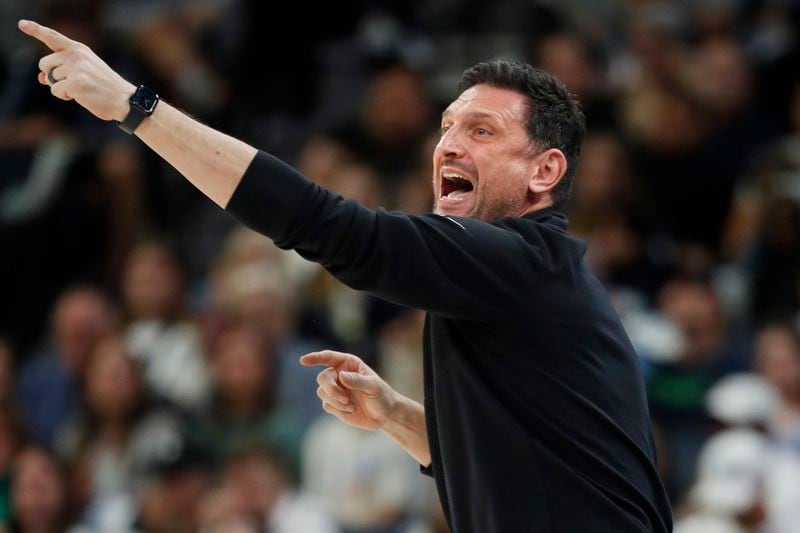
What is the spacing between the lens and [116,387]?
8.05m

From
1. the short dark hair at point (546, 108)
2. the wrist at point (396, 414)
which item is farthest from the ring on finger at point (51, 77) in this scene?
the wrist at point (396, 414)

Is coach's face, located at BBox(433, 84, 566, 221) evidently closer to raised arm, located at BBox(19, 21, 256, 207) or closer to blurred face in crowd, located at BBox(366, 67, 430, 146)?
raised arm, located at BBox(19, 21, 256, 207)

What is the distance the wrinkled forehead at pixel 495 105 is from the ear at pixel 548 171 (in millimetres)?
124

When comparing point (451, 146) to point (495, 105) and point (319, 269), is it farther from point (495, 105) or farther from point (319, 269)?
point (319, 269)

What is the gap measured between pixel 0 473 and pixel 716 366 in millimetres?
4167

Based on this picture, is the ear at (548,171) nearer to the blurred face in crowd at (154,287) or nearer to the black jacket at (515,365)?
the black jacket at (515,365)

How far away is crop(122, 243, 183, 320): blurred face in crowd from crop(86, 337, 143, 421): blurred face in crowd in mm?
467

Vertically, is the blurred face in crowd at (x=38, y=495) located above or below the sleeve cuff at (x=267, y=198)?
below

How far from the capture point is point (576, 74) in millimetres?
8523

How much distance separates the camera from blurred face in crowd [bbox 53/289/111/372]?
859cm

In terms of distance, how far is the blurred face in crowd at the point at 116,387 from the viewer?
805 centimetres

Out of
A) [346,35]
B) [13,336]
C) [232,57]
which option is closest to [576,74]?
[346,35]

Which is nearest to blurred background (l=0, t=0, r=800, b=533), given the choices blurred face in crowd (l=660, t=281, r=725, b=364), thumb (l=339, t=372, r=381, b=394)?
blurred face in crowd (l=660, t=281, r=725, b=364)

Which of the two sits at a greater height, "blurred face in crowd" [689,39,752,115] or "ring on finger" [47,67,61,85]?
"blurred face in crowd" [689,39,752,115]
